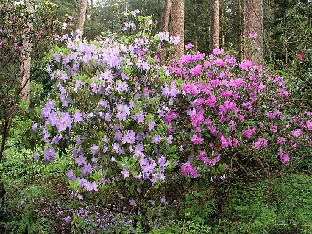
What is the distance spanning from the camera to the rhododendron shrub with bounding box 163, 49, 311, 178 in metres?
4.75

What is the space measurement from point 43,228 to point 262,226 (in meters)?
2.31

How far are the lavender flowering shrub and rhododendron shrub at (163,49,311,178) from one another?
0.01 meters

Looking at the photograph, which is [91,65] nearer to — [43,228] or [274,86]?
[43,228]

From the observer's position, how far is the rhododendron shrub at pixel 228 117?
15.6 ft


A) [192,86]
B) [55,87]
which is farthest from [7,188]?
[192,86]

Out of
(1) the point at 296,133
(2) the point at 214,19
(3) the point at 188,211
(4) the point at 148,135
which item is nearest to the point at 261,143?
(1) the point at 296,133

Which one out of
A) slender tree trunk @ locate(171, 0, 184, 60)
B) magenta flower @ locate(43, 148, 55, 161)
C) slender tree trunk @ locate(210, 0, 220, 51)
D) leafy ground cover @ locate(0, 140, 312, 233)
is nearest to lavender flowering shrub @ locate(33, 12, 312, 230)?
magenta flower @ locate(43, 148, 55, 161)

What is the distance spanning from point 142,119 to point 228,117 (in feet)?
5.20

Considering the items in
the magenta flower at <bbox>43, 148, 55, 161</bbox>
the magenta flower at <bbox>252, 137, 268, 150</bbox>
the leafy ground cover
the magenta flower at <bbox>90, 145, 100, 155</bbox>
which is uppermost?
the magenta flower at <bbox>252, 137, 268, 150</bbox>

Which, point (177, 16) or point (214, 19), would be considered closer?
point (177, 16)

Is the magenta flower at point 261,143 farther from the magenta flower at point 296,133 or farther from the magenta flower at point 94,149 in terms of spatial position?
the magenta flower at point 94,149

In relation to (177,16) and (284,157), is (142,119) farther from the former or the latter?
(177,16)

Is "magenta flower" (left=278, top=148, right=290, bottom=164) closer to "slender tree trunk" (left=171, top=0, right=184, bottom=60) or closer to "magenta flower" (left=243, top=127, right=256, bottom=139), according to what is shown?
"magenta flower" (left=243, top=127, right=256, bottom=139)

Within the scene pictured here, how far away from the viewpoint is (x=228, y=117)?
196 inches
